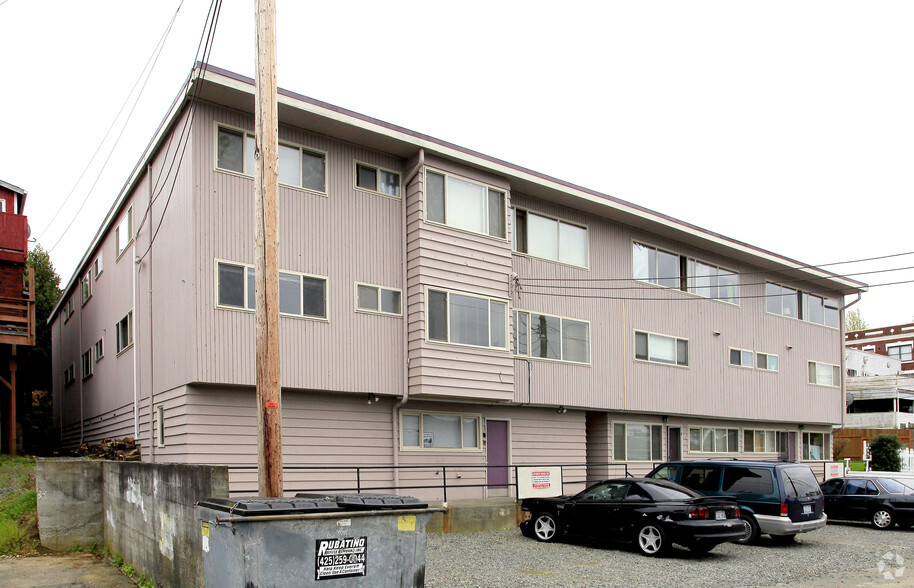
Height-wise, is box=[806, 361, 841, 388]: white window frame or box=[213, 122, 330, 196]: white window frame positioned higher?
box=[213, 122, 330, 196]: white window frame

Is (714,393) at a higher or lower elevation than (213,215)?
lower

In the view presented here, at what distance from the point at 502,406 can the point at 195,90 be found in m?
10.1

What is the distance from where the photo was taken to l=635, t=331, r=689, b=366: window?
2306 cm

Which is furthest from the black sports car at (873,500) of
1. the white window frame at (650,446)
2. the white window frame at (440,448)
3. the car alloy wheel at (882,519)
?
the white window frame at (440,448)

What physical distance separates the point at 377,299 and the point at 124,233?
314 inches

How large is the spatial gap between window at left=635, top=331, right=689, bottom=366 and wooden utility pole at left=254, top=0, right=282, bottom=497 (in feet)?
52.4

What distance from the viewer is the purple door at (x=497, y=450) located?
19.5 meters

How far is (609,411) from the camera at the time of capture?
A: 74.0 ft

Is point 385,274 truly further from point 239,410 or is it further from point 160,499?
point 160,499

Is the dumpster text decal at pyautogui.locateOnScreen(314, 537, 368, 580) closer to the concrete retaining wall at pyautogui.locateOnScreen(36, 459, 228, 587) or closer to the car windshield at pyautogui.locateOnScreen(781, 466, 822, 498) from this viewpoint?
the concrete retaining wall at pyautogui.locateOnScreen(36, 459, 228, 587)

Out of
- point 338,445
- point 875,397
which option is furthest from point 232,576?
point 875,397

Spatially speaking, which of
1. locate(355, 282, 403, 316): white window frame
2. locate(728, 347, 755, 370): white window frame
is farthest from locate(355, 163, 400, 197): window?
locate(728, 347, 755, 370): white window frame

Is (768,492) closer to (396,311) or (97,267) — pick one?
(396,311)

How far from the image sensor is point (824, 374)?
1176 inches
